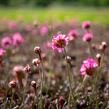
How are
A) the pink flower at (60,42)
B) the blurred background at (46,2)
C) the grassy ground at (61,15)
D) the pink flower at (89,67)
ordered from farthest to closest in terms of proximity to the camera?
the blurred background at (46,2), the grassy ground at (61,15), the pink flower at (89,67), the pink flower at (60,42)

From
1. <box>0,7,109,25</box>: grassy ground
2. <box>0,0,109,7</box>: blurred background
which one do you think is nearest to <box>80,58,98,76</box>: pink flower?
<box>0,7,109,25</box>: grassy ground

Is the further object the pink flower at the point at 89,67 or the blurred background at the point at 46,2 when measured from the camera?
the blurred background at the point at 46,2

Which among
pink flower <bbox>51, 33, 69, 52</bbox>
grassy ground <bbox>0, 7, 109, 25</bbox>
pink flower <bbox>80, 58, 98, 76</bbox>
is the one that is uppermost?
pink flower <bbox>51, 33, 69, 52</bbox>

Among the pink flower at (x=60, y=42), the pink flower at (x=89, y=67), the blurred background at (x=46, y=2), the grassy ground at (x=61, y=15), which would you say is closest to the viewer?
the pink flower at (x=60, y=42)

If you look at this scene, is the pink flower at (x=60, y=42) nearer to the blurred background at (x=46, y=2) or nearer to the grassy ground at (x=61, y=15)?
the grassy ground at (x=61, y=15)

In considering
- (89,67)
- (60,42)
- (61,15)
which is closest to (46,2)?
(61,15)

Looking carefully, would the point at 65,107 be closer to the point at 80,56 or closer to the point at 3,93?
the point at 3,93

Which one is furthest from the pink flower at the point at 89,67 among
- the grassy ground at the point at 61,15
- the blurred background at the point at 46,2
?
the blurred background at the point at 46,2

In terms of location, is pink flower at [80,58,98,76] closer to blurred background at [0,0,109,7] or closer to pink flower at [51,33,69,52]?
pink flower at [51,33,69,52]

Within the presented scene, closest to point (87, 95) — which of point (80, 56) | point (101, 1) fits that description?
point (80, 56)

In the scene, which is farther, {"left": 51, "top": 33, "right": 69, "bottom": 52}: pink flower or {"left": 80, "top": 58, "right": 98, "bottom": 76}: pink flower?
{"left": 80, "top": 58, "right": 98, "bottom": 76}: pink flower

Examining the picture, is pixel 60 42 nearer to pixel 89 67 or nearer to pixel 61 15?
pixel 89 67
